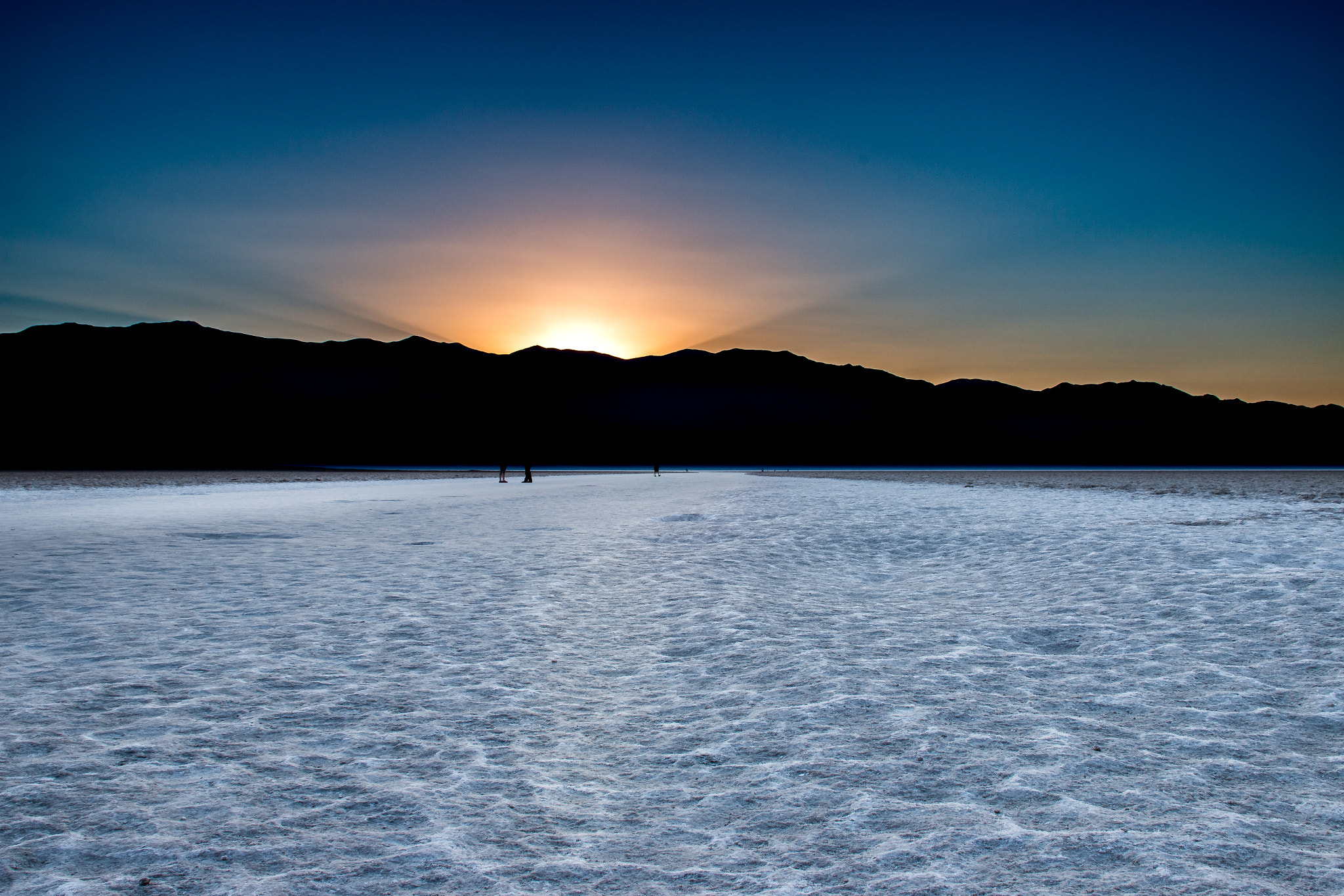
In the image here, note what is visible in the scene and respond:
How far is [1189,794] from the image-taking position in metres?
3.34

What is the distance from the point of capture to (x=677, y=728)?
4297 millimetres

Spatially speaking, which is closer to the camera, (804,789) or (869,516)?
(804,789)

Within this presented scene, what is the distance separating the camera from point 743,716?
4.50 meters

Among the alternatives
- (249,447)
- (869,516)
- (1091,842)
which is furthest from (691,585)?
(249,447)

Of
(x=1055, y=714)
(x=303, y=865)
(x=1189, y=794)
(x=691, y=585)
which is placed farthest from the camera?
(x=691, y=585)

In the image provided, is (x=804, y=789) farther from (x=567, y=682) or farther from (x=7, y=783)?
(x=7, y=783)

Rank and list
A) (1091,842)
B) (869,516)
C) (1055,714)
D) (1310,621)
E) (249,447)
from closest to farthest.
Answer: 1. (1091,842)
2. (1055,714)
3. (1310,621)
4. (869,516)
5. (249,447)

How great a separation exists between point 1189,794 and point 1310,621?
4628 millimetres

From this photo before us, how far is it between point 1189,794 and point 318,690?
4916 millimetres

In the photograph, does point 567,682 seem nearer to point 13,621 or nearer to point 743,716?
point 743,716

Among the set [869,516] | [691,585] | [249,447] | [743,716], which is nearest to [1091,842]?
[743,716]

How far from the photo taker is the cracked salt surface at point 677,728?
280 centimetres

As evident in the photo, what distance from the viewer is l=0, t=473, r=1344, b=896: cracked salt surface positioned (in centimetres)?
280

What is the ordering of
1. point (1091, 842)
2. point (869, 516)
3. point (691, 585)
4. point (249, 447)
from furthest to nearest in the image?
point (249, 447), point (869, 516), point (691, 585), point (1091, 842)
